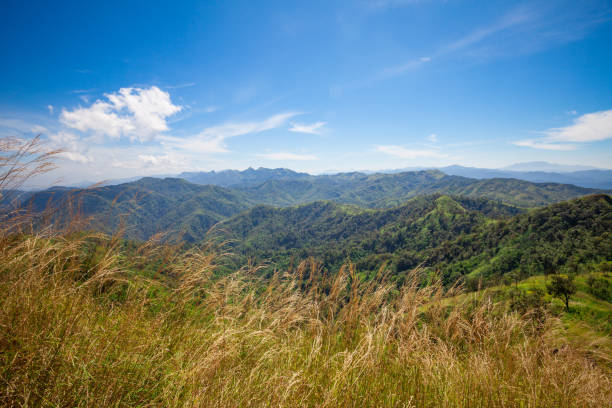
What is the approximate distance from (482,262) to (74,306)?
4360 inches

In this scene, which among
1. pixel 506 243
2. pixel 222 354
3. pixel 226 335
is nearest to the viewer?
pixel 222 354

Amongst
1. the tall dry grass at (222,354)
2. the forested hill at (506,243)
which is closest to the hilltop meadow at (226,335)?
the tall dry grass at (222,354)

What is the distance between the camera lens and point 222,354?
6.16 ft

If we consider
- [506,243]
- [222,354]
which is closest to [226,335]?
[222,354]

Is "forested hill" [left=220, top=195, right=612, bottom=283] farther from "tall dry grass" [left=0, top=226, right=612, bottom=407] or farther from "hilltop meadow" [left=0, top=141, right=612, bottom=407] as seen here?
"tall dry grass" [left=0, top=226, right=612, bottom=407]

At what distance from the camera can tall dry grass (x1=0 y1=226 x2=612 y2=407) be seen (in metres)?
1.60

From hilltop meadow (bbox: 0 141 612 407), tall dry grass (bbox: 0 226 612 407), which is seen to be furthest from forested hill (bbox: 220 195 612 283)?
tall dry grass (bbox: 0 226 612 407)

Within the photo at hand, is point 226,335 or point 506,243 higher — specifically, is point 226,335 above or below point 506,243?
above

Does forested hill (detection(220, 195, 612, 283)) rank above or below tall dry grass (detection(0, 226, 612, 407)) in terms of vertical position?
below

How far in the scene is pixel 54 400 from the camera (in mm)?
1421

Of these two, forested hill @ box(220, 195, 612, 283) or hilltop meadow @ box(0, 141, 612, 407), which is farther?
forested hill @ box(220, 195, 612, 283)

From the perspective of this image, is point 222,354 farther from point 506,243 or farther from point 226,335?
point 506,243

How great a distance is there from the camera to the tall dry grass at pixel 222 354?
1598mm

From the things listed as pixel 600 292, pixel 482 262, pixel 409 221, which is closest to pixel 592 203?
pixel 482 262
